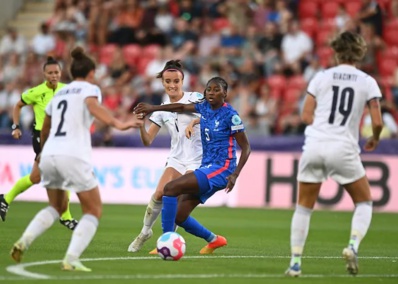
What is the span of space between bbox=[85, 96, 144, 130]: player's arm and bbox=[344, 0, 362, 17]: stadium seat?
17.1 m

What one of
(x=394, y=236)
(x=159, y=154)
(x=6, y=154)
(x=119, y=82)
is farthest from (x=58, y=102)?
(x=119, y=82)

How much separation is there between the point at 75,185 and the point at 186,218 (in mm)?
2573

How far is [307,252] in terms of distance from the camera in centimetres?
1244

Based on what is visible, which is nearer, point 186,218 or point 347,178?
point 347,178

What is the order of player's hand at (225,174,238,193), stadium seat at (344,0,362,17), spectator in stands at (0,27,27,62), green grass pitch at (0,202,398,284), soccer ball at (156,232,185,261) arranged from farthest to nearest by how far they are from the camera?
spectator in stands at (0,27,27,62), stadium seat at (344,0,362,17), player's hand at (225,174,238,193), soccer ball at (156,232,185,261), green grass pitch at (0,202,398,284)

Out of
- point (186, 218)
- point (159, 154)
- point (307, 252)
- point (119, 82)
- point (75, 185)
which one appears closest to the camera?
point (75, 185)

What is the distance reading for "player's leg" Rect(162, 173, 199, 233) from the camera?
1126 centimetres

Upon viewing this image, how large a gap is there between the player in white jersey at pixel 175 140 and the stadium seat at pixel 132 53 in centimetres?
1448

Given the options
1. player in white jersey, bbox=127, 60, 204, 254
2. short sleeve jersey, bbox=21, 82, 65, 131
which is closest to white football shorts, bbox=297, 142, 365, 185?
player in white jersey, bbox=127, 60, 204, 254

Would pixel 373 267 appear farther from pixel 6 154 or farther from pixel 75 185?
pixel 6 154

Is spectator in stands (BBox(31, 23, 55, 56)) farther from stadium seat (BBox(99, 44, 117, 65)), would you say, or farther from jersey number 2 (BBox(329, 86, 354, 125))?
jersey number 2 (BBox(329, 86, 354, 125))

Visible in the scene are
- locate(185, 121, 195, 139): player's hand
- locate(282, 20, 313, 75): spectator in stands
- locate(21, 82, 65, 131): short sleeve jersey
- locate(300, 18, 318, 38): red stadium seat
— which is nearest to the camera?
locate(185, 121, 195, 139): player's hand

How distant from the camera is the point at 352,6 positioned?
1013 inches

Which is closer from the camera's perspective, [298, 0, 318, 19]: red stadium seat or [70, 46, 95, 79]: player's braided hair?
[70, 46, 95, 79]: player's braided hair
